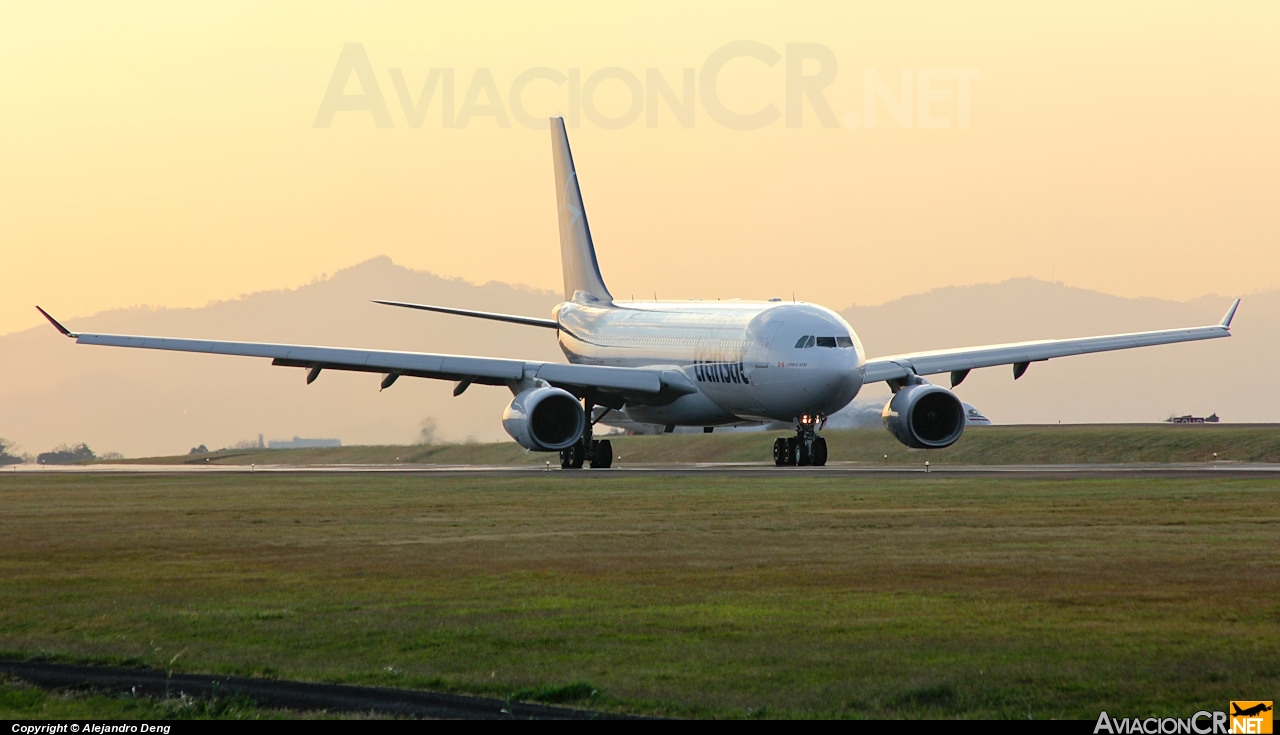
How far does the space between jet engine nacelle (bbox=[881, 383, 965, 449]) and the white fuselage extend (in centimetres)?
274

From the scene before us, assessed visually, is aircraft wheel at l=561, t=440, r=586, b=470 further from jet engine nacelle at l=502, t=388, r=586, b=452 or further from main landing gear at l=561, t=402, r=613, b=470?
jet engine nacelle at l=502, t=388, r=586, b=452

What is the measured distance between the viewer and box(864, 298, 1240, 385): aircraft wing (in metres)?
51.7

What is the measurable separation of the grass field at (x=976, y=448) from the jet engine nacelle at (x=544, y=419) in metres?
18.1

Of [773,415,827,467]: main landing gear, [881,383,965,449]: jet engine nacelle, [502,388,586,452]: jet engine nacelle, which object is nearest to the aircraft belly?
[773,415,827,467]: main landing gear

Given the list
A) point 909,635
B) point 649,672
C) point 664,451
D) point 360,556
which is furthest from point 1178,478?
point 664,451

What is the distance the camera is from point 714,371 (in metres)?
49.1

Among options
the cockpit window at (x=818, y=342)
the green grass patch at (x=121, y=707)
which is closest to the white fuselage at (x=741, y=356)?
the cockpit window at (x=818, y=342)

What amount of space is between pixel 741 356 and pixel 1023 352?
10744 millimetres

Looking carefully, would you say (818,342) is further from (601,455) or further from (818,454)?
(601,455)

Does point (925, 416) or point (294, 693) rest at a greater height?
point (925, 416)

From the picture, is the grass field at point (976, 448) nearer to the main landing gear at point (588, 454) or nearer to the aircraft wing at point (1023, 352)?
the aircraft wing at point (1023, 352)

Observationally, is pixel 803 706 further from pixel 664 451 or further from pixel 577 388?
pixel 664 451

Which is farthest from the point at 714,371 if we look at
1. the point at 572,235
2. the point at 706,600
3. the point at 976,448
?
the point at 706,600

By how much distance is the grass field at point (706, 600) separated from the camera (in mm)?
12500
